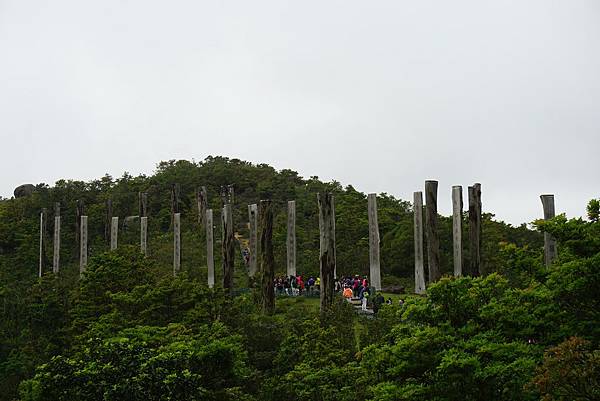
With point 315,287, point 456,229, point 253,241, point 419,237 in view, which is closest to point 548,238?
point 456,229

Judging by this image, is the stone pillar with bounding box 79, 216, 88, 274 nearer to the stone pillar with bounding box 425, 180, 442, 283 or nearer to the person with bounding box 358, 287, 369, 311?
the person with bounding box 358, 287, 369, 311

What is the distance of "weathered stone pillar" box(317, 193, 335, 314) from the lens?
24.3 m

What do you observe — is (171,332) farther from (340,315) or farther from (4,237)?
(4,237)

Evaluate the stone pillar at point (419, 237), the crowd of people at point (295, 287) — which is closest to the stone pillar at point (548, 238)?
the stone pillar at point (419, 237)

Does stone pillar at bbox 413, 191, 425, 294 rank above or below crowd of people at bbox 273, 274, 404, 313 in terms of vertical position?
above

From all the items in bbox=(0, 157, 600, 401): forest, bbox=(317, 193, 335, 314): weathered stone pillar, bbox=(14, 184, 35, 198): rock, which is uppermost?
bbox=(14, 184, 35, 198): rock

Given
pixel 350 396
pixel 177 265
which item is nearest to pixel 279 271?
pixel 177 265

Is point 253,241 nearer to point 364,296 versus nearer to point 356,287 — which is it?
point 356,287

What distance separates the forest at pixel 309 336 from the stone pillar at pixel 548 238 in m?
1.45

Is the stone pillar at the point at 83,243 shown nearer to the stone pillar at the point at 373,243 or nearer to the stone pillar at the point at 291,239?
the stone pillar at the point at 291,239

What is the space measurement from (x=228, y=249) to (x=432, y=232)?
23.0ft

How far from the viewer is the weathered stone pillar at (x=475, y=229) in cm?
2358

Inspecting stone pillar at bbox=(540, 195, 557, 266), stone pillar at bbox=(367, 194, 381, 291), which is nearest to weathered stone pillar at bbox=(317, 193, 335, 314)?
stone pillar at bbox=(367, 194, 381, 291)

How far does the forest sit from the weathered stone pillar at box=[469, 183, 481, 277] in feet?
3.06
